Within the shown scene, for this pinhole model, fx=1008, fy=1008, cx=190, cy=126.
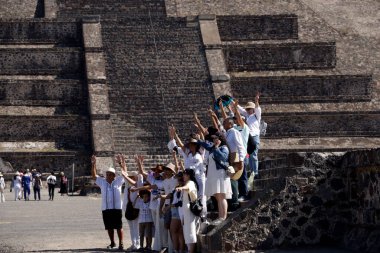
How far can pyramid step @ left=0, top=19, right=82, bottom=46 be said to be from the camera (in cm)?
3828

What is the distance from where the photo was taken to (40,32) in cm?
3853

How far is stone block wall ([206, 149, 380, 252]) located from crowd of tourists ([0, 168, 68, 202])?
1692cm

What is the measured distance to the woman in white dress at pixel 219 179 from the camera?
14.7 metres

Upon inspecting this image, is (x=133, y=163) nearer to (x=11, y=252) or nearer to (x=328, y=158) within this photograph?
(x=11, y=252)

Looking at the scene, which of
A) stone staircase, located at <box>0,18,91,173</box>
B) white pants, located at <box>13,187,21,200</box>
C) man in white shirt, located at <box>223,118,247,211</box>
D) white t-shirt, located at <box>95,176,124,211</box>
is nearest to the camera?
man in white shirt, located at <box>223,118,247,211</box>

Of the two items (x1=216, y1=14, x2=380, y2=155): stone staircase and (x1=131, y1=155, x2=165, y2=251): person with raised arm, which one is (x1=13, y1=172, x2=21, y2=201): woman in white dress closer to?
(x1=216, y1=14, x2=380, y2=155): stone staircase

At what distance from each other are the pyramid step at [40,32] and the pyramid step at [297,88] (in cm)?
655

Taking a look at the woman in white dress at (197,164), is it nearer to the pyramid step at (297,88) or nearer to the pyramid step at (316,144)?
the pyramid step at (316,144)

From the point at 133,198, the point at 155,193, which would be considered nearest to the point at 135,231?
the point at 133,198

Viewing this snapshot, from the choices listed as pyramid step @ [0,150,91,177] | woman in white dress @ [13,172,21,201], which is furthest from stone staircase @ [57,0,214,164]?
A: woman in white dress @ [13,172,21,201]

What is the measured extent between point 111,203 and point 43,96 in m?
18.6

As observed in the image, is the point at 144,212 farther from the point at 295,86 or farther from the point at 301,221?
the point at 295,86

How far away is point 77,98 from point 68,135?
5.90 feet

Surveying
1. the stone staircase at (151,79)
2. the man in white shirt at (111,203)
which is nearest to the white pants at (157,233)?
the man in white shirt at (111,203)
